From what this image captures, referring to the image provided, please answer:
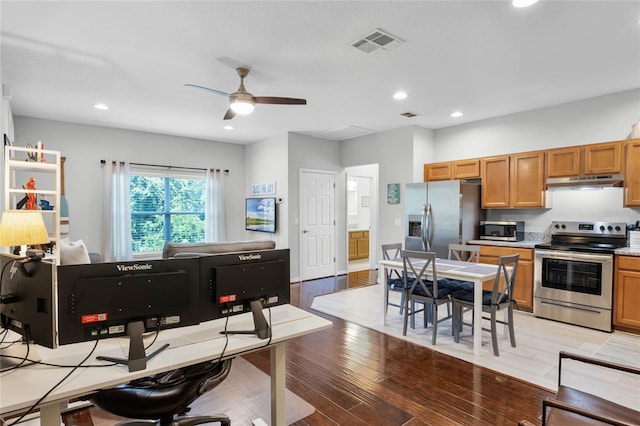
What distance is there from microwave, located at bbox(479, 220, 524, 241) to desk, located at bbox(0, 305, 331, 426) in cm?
381

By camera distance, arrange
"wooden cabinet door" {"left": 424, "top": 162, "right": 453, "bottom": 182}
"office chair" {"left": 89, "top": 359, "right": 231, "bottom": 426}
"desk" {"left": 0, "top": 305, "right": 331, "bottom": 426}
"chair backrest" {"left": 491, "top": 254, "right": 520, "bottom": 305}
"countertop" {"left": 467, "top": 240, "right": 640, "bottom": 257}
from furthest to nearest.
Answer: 1. "wooden cabinet door" {"left": 424, "top": 162, "right": 453, "bottom": 182}
2. "countertop" {"left": 467, "top": 240, "right": 640, "bottom": 257}
3. "chair backrest" {"left": 491, "top": 254, "right": 520, "bottom": 305}
4. "office chair" {"left": 89, "top": 359, "right": 231, "bottom": 426}
5. "desk" {"left": 0, "top": 305, "right": 331, "bottom": 426}

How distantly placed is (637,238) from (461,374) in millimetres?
2628

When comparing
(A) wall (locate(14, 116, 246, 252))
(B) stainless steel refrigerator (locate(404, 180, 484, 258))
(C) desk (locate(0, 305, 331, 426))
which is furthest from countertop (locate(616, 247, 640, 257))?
(A) wall (locate(14, 116, 246, 252))

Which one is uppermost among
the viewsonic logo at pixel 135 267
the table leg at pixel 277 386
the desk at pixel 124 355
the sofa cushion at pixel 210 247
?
the viewsonic logo at pixel 135 267

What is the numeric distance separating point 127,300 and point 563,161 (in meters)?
4.90

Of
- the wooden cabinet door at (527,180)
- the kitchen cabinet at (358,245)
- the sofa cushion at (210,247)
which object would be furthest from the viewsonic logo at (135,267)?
the kitchen cabinet at (358,245)

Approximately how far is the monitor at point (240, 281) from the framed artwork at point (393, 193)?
4.22 m

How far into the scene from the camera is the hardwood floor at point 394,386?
2.29 meters

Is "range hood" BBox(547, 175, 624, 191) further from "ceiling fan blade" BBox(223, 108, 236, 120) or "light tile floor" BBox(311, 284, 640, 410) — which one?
"ceiling fan blade" BBox(223, 108, 236, 120)

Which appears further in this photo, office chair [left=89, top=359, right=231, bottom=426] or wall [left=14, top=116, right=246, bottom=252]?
wall [left=14, top=116, right=246, bottom=252]

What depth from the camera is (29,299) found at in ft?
4.59

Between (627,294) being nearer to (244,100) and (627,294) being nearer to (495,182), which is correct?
(495,182)

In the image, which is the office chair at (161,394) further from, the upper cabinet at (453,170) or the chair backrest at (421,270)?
the upper cabinet at (453,170)

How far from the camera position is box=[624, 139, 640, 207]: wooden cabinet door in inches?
146
